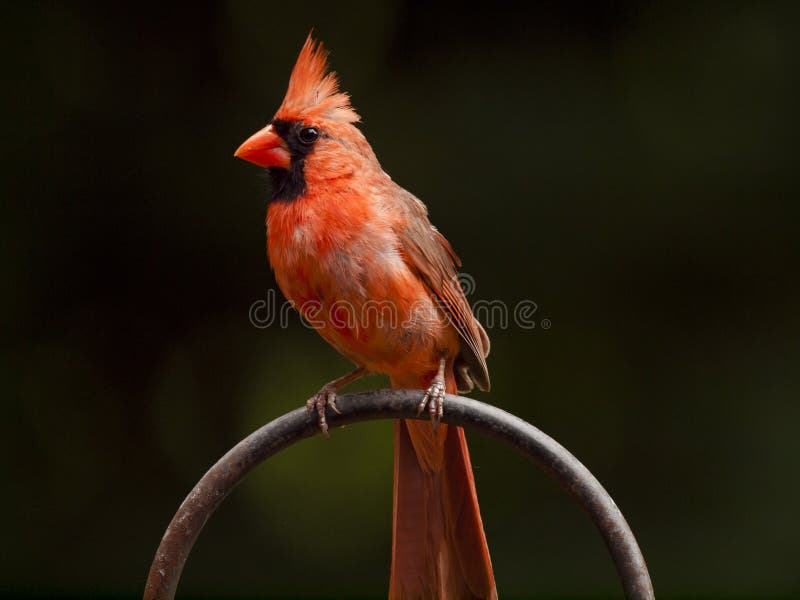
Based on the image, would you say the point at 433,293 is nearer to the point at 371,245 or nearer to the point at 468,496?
the point at 371,245

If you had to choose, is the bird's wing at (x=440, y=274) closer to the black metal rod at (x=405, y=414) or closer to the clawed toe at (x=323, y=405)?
the clawed toe at (x=323, y=405)

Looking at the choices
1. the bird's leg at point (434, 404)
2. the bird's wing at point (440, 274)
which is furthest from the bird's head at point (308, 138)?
the bird's leg at point (434, 404)

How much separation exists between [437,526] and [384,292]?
0.40 m

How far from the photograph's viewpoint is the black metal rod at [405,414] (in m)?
1.29

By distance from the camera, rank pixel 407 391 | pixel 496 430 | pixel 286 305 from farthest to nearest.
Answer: pixel 286 305
pixel 407 391
pixel 496 430

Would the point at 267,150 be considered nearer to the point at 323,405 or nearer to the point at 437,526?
the point at 323,405

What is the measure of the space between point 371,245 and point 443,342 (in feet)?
0.77

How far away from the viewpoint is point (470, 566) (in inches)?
65.3

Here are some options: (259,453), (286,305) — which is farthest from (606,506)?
(286,305)

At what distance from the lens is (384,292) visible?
1.78 m

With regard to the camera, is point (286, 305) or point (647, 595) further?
point (286, 305)

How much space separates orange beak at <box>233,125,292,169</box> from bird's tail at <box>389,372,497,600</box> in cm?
55

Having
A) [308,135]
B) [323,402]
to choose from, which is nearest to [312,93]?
[308,135]

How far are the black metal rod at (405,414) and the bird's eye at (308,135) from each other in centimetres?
59
